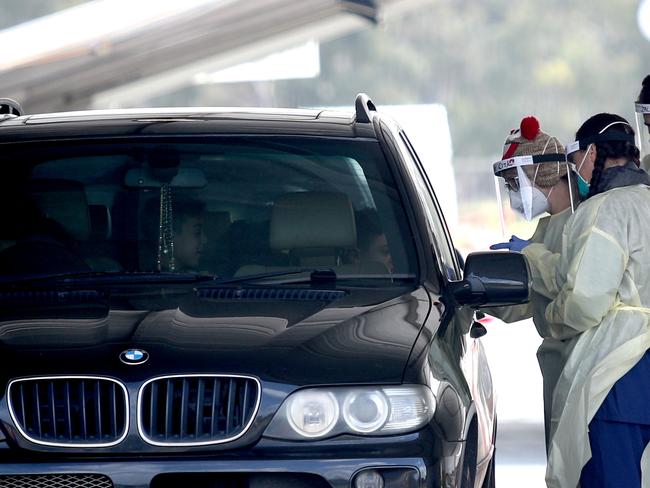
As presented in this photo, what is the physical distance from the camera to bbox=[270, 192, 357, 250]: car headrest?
482cm

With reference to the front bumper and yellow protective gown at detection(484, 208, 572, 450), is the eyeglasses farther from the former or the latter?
the front bumper

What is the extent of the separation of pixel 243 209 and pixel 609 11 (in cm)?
A: 5584

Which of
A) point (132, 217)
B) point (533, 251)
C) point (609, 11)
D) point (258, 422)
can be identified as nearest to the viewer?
point (258, 422)

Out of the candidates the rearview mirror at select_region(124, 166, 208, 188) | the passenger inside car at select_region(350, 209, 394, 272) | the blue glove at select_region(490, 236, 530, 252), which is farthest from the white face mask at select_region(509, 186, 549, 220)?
the rearview mirror at select_region(124, 166, 208, 188)

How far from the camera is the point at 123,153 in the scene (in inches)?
201

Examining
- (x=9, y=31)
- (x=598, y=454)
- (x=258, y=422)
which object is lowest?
(x=598, y=454)

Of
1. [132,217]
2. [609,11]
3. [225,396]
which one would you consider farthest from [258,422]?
[609,11]

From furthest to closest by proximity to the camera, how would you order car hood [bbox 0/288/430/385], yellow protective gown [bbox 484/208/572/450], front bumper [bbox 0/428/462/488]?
yellow protective gown [bbox 484/208/572/450] < car hood [bbox 0/288/430/385] < front bumper [bbox 0/428/462/488]

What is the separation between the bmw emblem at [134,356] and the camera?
383 cm

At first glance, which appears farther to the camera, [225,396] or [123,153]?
[123,153]

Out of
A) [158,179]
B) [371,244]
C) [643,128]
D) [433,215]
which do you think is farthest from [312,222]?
[643,128]

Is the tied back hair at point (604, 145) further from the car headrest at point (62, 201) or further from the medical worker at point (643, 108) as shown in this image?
the car headrest at point (62, 201)

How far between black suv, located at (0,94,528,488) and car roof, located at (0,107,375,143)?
11 mm

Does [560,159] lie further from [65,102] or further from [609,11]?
[609,11]
